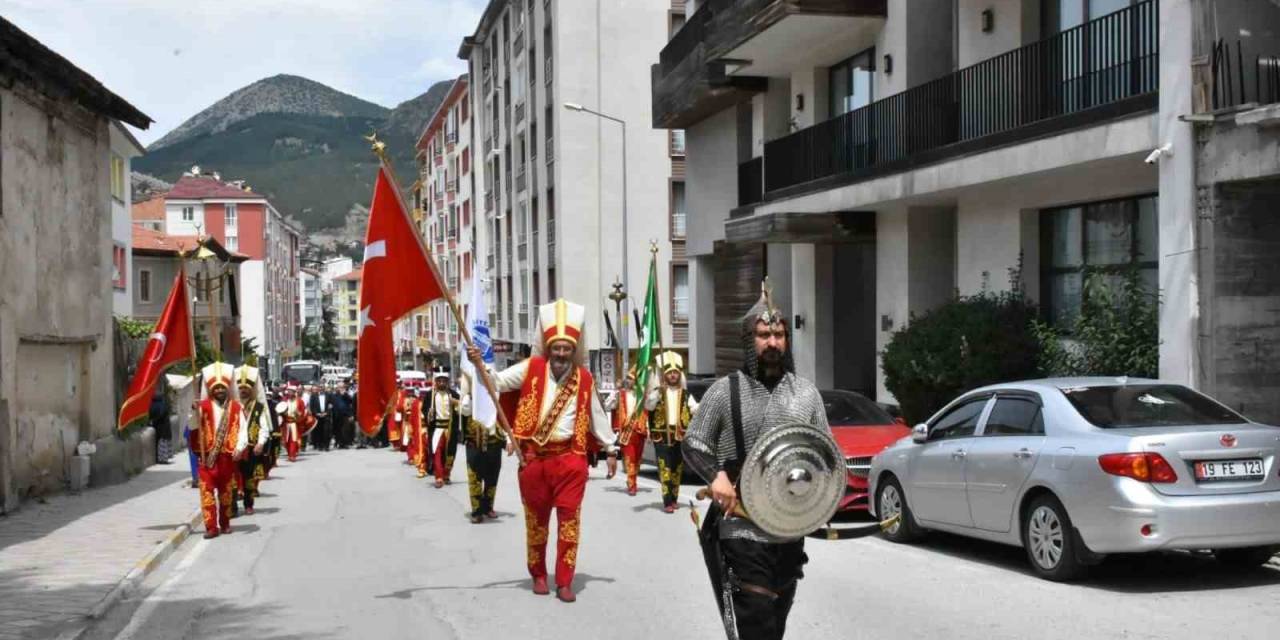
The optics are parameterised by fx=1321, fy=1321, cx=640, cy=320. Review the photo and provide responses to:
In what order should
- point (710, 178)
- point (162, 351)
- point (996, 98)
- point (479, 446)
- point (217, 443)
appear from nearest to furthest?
point (217, 443) < point (479, 446) < point (162, 351) < point (996, 98) < point (710, 178)

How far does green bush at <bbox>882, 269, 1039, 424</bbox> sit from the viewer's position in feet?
57.6

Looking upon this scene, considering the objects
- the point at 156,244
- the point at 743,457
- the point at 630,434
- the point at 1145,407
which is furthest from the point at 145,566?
the point at 156,244

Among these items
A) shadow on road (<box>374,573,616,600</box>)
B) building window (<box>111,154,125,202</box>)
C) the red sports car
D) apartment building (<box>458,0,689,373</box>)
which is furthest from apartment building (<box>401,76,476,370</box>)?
shadow on road (<box>374,573,616,600</box>)

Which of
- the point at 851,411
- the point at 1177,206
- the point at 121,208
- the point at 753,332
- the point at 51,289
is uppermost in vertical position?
the point at 121,208

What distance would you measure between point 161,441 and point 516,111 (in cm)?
3185

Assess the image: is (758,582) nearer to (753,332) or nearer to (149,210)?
(753,332)

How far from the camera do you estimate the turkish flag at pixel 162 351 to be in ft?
49.5

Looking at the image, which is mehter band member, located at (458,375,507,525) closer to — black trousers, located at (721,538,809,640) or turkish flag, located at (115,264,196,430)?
turkish flag, located at (115,264,196,430)

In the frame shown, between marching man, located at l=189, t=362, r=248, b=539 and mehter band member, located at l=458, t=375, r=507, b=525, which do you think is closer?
marching man, located at l=189, t=362, r=248, b=539

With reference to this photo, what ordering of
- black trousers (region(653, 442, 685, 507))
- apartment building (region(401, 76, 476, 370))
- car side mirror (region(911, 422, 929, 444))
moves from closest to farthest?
car side mirror (region(911, 422, 929, 444)) → black trousers (region(653, 442, 685, 507)) → apartment building (region(401, 76, 476, 370))

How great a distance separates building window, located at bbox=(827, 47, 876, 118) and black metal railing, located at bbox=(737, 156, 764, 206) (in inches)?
100.0

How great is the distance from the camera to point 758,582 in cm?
586

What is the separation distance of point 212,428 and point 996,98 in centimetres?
1138

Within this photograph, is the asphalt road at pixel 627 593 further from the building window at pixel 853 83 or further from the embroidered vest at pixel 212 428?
the building window at pixel 853 83
